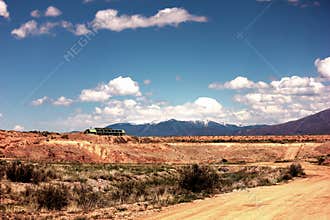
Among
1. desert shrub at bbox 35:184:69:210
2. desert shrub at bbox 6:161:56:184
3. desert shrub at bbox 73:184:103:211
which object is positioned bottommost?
desert shrub at bbox 73:184:103:211

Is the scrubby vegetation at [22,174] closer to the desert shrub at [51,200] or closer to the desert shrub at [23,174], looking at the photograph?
the desert shrub at [23,174]

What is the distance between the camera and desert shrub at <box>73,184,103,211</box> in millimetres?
17672

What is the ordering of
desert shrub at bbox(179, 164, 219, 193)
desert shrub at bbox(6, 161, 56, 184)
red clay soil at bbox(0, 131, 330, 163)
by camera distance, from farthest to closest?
red clay soil at bbox(0, 131, 330, 163) < desert shrub at bbox(6, 161, 56, 184) < desert shrub at bbox(179, 164, 219, 193)

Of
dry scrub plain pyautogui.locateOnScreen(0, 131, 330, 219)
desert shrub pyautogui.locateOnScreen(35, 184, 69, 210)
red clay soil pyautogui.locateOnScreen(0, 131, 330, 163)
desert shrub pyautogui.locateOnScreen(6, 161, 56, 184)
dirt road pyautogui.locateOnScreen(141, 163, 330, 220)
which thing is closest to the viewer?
dirt road pyautogui.locateOnScreen(141, 163, 330, 220)

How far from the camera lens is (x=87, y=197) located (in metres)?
21.4

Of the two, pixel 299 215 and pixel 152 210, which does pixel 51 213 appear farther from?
pixel 299 215

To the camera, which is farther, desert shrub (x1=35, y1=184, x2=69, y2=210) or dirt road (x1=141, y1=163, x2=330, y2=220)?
desert shrub (x1=35, y1=184, x2=69, y2=210)

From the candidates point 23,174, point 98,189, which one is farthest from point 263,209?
point 23,174

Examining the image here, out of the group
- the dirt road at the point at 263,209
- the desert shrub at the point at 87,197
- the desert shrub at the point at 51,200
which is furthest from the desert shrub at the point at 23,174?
the dirt road at the point at 263,209

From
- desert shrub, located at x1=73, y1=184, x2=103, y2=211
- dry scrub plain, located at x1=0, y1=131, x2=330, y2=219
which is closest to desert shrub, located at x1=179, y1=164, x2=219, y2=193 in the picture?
dry scrub plain, located at x1=0, y1=131, x2=330, y2=219

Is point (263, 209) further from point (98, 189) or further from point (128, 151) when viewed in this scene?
point (128, 151)

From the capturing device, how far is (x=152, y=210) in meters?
15.2

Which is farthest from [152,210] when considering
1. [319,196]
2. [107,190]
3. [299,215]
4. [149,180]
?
[149,180]

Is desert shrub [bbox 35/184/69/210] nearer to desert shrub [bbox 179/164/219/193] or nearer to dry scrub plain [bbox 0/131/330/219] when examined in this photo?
dry scrub plain [bbox 0/131/330/219]
